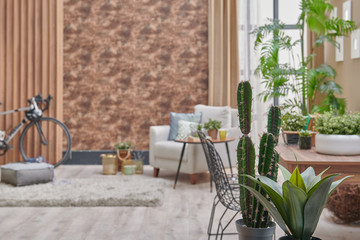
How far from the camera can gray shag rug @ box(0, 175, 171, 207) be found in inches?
189

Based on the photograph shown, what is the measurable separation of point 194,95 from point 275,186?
18.2ft

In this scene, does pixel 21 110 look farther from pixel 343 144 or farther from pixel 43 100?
pixel 343 144

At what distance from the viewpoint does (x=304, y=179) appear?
2037mm

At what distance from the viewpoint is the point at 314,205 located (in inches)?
73.5

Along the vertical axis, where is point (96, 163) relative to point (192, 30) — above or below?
below

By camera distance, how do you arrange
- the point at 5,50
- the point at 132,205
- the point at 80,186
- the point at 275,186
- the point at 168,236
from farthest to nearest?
the point at 5,50
the point at 80,186
the point at 132,205
the point at 168,236
the point at 275,186

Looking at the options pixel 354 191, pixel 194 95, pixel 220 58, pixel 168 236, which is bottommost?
pixel 168 236

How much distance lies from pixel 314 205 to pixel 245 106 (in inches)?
22.6

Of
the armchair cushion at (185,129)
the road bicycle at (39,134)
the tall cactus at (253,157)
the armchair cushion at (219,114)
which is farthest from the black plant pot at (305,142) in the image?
the road bicycle at (39,134)

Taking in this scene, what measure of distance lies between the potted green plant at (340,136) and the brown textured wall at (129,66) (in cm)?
472

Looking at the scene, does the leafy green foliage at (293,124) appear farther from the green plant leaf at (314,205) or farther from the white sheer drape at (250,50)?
the white sheer drape at (250,50)

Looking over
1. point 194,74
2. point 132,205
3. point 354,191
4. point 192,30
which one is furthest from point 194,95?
point 354,191

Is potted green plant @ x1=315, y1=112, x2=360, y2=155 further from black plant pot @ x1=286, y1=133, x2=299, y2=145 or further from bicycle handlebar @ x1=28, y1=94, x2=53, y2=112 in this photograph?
bicycle handlebar @ x1=28, y1=94, x2=53, y2=112

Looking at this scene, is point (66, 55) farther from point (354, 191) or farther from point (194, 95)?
point (354, 191)
